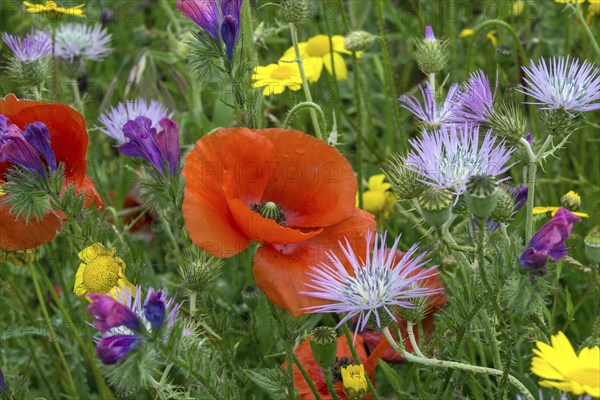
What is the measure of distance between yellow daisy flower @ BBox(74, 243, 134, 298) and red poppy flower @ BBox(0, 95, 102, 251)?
0.24ft

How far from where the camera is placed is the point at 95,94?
7.26 ft

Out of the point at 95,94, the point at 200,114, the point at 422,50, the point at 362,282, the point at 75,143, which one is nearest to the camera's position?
the point at 362,282

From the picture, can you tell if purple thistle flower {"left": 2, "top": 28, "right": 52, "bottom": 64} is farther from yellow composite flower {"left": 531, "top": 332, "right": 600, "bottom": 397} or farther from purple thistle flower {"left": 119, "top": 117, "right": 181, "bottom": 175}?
yellow composite flower {"left": 531, "top": 332, "right": 600, "bottom": 397}

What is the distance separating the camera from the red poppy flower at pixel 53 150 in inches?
46.9

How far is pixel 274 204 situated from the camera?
3.73 feet

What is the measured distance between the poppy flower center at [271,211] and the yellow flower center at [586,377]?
0.46 m

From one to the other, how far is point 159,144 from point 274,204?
180mm

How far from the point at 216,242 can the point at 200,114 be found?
3.22ft

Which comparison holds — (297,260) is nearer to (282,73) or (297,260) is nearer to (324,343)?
(324,343)

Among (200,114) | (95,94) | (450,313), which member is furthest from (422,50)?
(95,94)

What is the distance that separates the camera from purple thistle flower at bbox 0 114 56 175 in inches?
41.6

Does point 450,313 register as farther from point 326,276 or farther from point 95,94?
point 95,94

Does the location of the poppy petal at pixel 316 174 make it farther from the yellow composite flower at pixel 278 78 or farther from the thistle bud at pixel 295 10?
the yellow composite flower at pixel 278 78

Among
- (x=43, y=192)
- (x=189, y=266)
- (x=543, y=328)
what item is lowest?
(x=543, y=328)
